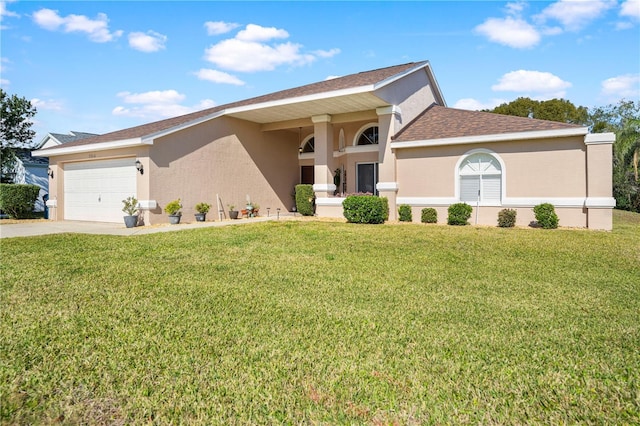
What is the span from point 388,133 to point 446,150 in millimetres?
2354

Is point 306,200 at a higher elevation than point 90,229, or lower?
higher

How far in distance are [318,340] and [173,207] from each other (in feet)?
38.5

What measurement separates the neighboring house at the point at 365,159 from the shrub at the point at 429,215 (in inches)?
11.3

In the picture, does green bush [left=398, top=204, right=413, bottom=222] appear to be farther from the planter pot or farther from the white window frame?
the planter pot

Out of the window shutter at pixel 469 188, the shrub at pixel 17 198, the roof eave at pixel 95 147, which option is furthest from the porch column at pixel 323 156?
the shrub at pixel 17 198

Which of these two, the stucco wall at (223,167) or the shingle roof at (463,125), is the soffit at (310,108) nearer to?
the stucco wall at (223,167)

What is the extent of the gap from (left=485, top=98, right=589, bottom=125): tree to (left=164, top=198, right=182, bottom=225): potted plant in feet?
108

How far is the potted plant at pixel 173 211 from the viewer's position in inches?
551

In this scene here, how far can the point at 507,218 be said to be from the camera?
13.3 meters

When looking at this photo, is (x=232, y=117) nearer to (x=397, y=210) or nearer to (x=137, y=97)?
(x=397, y=210)

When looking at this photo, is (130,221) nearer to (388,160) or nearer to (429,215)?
(388,160)

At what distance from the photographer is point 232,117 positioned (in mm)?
16922

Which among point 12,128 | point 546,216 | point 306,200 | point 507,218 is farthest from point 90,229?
point 12,128

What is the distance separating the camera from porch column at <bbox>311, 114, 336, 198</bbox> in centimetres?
1641
